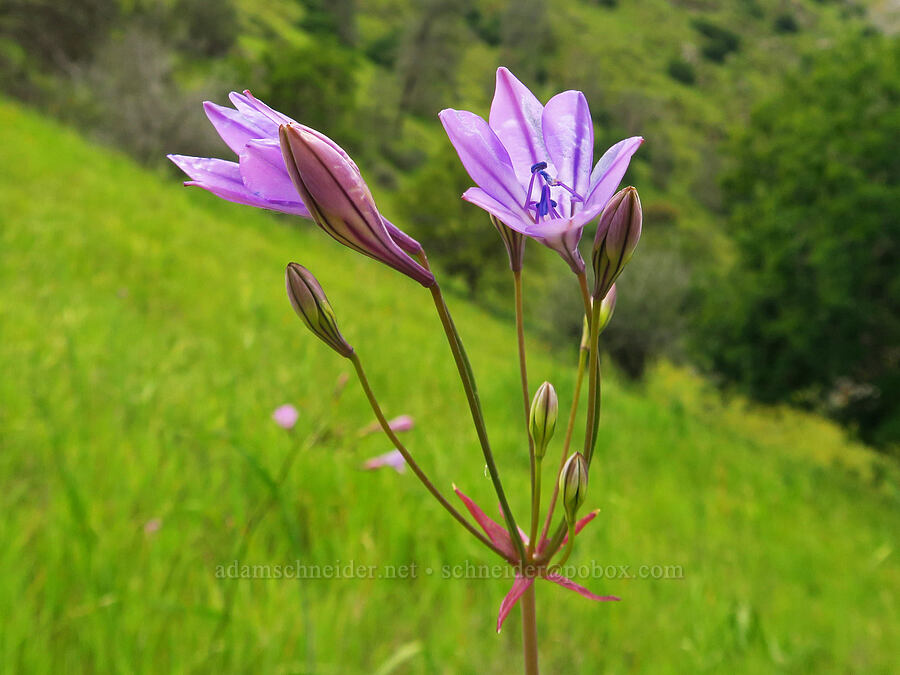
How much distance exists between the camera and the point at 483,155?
1.51 ft

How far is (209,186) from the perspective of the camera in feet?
1.45

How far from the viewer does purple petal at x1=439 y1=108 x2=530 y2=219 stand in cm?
43

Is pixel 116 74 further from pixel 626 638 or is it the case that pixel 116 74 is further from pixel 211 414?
pixel 626 638

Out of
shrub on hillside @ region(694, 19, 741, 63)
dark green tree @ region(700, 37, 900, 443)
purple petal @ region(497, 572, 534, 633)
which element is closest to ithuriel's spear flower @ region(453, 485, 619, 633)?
purple petal @ region(497, 572, 534, 633)

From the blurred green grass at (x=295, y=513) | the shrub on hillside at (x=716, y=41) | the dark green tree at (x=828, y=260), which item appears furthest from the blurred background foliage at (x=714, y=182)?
the shrub on hillside at (x=716, y=41)

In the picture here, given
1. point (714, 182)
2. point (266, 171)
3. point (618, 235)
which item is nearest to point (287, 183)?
point (266, 171)

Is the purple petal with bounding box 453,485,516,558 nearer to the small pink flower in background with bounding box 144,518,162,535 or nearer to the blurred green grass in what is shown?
the blurred green grass

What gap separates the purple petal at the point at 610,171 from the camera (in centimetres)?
44

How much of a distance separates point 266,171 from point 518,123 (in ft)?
0.65

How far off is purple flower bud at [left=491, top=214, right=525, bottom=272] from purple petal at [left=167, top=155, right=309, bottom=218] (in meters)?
0.17

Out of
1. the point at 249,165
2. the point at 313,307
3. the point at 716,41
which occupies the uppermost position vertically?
the point at 716,41

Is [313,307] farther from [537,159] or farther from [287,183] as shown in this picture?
[537,159]

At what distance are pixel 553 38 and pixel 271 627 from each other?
52811 millimetres

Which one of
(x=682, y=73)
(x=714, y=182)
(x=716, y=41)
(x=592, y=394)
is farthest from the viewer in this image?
(x=716, y=41)
